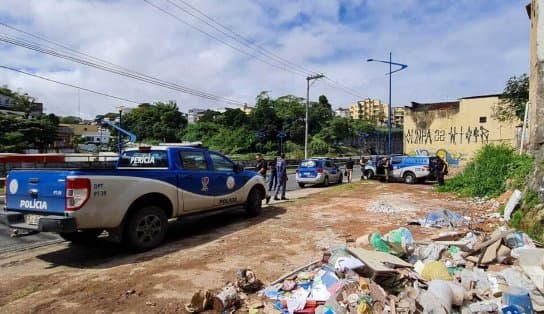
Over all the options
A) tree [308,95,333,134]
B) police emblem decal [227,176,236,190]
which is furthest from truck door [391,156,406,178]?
tree [308,95,333,134]

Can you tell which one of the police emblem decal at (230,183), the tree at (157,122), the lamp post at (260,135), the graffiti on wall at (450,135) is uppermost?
the tree at (157,122)

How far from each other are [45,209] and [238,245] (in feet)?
10.3

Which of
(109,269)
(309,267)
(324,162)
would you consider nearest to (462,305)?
(309,267)

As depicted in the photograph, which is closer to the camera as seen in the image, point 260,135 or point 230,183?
point 230,183

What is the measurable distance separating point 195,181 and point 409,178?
661 inches

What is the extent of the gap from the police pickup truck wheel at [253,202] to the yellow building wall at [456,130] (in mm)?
28277

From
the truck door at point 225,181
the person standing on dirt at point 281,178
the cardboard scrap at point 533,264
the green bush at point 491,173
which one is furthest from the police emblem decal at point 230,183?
the green bush at point 491,173

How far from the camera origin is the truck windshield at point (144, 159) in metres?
7.36

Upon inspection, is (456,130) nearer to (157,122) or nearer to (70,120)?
(157,122)

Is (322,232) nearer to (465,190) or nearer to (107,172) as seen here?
(107,172)

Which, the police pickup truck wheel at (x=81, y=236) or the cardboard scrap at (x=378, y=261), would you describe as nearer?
the cardboard scrap at (x=378, y=261)

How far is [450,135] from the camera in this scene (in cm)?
Result: 3441

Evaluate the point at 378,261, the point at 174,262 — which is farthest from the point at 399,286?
the point at 174,262

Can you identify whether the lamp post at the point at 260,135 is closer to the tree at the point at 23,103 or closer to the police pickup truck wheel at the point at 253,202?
the tree at the point at 23,103
